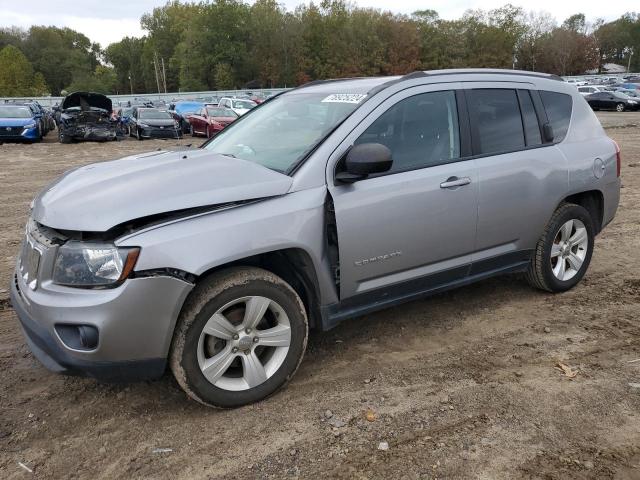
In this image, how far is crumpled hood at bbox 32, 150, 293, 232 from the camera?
2649 mm

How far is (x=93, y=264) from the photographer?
255 centimetres

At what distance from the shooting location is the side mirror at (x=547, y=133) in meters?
4.24

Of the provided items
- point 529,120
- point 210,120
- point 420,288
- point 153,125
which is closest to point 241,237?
point 420,288

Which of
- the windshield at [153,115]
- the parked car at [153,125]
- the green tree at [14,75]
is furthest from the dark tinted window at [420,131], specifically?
the green tree at [14,75]

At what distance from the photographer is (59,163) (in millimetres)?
13891

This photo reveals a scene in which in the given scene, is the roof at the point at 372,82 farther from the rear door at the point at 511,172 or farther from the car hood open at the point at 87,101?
the car hood open at the point at 87,101

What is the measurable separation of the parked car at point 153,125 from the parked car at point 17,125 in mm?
3647

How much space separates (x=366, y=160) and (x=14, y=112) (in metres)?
20.8

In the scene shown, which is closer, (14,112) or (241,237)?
(241,237)

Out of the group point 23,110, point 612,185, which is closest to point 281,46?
point 23,110

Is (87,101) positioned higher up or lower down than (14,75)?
lower down

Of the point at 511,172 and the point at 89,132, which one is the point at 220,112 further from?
the point at 511,172

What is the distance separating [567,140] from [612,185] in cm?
73

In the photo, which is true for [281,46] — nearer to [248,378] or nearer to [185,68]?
[185,68]
